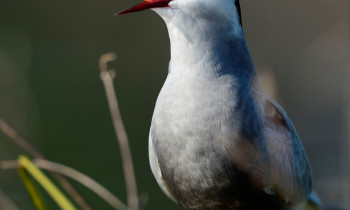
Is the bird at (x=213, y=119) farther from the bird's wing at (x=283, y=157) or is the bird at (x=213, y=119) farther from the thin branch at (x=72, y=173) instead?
the thin branch at (x=72, y=173)

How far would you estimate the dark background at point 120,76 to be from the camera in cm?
446

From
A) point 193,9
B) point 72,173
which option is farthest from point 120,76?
point 193,9

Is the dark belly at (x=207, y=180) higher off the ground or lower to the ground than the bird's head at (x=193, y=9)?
lower

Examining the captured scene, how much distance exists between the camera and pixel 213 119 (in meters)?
1.69

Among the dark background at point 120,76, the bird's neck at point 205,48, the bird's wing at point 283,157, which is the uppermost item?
the bird's neck at point 205,48

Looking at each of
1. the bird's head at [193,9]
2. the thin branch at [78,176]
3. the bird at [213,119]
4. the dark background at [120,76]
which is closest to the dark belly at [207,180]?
the bird at [213,119]

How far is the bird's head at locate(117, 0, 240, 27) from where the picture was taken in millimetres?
1679

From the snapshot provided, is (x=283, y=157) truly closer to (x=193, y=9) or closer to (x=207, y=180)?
(x=207, y=180)

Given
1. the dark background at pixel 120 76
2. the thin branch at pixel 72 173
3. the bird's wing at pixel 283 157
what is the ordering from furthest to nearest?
the dark background at pixel 120 76 → the bird's wing at pixel 283 157 → the thin branch at pixel 72 173

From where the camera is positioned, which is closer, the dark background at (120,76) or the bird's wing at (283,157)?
the bird's wing at (283,157)

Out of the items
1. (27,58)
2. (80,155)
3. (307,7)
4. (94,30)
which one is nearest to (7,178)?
(80,155)

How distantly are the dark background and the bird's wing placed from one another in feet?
3.71

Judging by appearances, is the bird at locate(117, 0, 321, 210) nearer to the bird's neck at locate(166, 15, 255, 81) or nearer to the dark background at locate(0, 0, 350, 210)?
the bird's neck at locate(166, 15, 255, 81)

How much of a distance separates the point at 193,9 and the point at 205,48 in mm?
114
